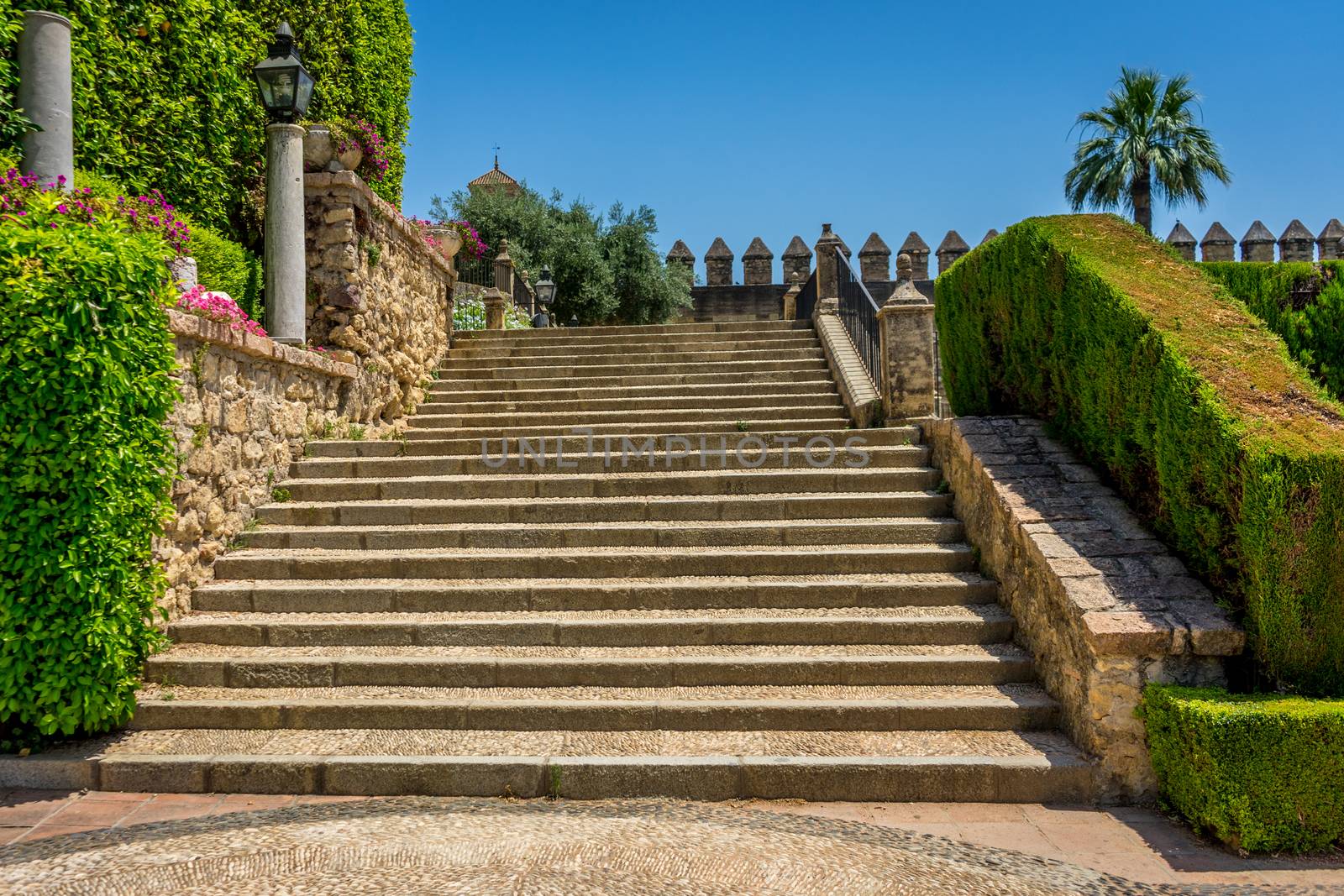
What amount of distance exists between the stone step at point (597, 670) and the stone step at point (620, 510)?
158 centimetres

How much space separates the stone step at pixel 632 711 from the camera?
4293 mm

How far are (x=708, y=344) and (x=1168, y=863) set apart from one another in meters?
8.64

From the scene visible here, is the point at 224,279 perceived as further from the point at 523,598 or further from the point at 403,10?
the point at 403,10

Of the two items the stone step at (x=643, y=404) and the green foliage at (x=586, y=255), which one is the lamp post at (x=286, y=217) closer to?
the stone step at (x=643, y=404)

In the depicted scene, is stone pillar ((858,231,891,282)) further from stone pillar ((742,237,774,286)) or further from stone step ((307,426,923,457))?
stone step ((307,426,923,457))

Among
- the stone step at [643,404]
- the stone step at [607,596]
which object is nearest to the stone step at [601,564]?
the stone step at [607,596]

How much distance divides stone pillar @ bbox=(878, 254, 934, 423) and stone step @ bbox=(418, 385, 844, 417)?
5.11ft

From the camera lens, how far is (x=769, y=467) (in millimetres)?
6883

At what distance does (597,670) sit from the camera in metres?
4.67

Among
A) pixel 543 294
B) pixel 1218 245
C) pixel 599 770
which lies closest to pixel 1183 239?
pixel 1218 245

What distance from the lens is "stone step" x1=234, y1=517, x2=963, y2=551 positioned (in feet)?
19.1

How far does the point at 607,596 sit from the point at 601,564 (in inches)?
13.6

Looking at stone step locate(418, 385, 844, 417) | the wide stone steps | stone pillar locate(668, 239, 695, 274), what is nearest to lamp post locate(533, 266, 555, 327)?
stone pillar locate(668, 239, 695, 274)

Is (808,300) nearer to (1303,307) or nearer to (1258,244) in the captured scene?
(1303,307)
